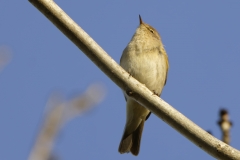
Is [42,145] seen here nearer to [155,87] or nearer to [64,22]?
[64,22]

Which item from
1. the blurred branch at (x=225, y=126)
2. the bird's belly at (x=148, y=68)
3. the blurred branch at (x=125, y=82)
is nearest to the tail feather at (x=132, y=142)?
the bird's belly at (x=148, y=68)

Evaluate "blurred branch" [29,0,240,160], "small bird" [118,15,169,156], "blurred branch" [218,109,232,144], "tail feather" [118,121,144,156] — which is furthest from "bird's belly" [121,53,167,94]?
"blurred branch" [218,109,232,144]

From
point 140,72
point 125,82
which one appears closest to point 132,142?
point 140,72

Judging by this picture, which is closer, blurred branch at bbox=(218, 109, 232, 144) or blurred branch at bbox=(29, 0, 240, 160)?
blurred branch at bbox=(218, 109, 232, 144)

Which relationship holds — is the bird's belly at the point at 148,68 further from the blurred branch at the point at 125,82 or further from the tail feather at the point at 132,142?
the blurred branch at the point at 125,82

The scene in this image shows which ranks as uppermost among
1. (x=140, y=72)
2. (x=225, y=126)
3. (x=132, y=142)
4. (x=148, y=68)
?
(x=148, y=68)

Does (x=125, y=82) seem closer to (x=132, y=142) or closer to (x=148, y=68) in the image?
(x=148, y=68)

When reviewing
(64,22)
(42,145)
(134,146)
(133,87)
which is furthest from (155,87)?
(42,145)

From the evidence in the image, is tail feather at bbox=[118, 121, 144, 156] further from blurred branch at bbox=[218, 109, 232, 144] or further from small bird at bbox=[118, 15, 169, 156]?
blurred branch at bbox=[218, 109, 232, 144]
